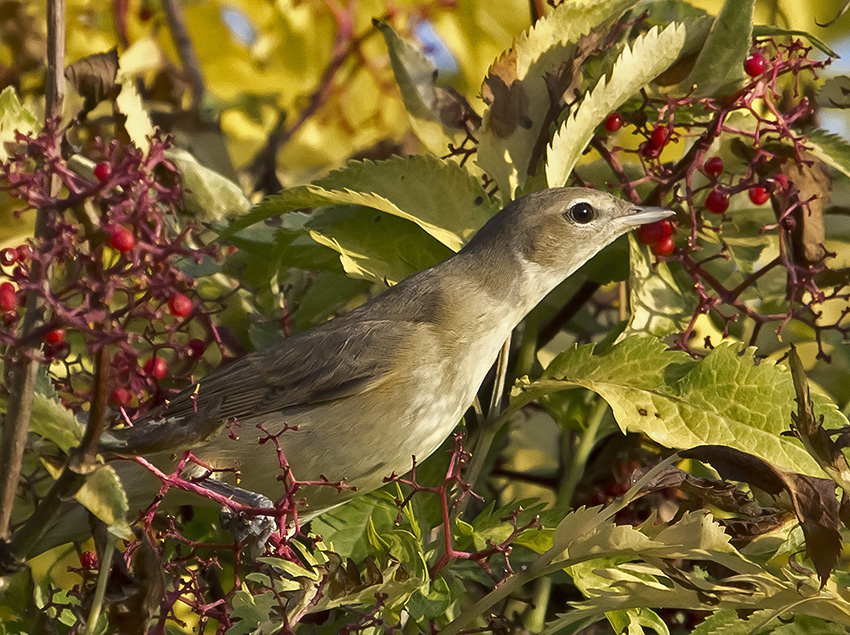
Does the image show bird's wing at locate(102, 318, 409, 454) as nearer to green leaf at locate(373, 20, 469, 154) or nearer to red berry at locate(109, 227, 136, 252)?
green leaf at locate(373, 20, 469, 154)

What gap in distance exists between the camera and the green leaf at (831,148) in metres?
2.02

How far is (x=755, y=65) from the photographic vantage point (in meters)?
2.02

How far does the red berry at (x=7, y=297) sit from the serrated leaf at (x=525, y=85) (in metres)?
0.87

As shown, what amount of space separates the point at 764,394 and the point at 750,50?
29.5 inches

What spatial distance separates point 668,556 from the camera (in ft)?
4.56

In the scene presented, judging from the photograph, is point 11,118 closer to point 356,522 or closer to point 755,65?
point 356,522

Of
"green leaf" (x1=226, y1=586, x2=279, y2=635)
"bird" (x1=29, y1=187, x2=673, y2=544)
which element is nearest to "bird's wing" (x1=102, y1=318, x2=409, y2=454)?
"bird" (x1=29, y1=187, x2=673, y2=544)

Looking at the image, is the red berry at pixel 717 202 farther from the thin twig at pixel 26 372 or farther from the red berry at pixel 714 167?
the thin twig at pixel 26 372

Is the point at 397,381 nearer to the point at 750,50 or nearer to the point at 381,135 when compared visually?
the point at 750,50

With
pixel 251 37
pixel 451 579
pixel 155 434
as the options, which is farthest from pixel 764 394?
pixel 251 37

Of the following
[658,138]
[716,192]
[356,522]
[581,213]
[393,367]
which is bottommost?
[356,522]

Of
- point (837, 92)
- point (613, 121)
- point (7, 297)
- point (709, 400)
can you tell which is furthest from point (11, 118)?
point (837, 92)

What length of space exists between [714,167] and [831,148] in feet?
0.76

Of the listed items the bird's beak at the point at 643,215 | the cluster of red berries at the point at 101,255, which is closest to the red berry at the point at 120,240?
the cluster of red berries at the point at 101,255
